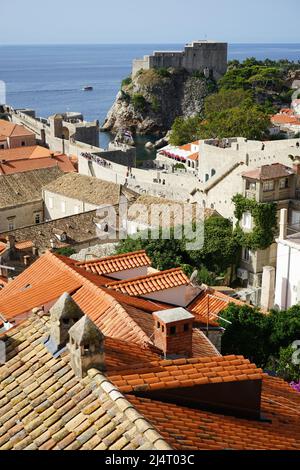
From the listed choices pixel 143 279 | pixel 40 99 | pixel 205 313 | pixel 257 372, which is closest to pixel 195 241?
pixel 205 313

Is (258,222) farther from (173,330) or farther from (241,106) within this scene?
(241,106)

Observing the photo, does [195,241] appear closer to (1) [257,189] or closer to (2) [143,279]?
(1) [257,189]

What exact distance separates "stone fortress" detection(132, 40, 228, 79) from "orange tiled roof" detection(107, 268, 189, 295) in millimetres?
77123

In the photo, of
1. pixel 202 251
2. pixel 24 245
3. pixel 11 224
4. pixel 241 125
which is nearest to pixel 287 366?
pixel 202 251

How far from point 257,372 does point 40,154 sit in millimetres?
40593

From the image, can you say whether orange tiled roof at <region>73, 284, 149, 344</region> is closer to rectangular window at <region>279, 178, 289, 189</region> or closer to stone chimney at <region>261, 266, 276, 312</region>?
stone chimney at <region>261, 266, 276, 312</region>

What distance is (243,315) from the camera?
44.2 ft

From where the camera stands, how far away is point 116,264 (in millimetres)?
13578

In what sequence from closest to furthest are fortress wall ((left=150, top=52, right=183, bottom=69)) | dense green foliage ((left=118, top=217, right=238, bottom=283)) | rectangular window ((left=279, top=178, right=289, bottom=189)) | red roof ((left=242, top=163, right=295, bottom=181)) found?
1. dense green foliage ((left=118, top=217, right=238, bottom=283))
2. red roof ((left=242, top=163, right=295, bottom=181))
3. rectangular window ((left=279, top=178, right=289, bottom=189))
4. fortress wall ((left=150, top=52, right=183, bottom=69))

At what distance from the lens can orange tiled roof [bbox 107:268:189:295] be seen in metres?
11.7

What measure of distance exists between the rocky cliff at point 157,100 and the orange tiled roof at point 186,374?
78690mm

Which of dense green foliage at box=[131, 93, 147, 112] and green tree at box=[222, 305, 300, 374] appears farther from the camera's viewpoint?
dense green foliage at box=[131, 93, 147, 112]

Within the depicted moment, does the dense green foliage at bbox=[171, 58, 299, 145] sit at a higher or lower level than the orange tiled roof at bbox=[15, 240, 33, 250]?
higher

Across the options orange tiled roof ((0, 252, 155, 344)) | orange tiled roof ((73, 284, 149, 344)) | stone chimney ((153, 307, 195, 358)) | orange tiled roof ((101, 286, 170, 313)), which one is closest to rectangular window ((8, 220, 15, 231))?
orange tiled roof ((0, 252, 155, 344))
